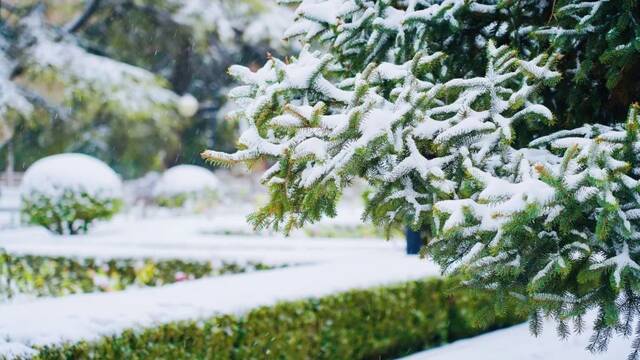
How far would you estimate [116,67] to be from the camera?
15.0 metres

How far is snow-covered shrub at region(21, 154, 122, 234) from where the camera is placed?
12.8 metres

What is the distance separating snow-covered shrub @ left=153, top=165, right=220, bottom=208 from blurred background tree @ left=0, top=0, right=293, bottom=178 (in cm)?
140

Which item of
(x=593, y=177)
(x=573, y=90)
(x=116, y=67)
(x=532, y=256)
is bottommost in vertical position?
(x=532, y=256)

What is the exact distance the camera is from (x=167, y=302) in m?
4.81

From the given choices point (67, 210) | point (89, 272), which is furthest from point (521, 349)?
point (67, 210)

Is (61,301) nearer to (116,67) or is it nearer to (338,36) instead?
(338,36)

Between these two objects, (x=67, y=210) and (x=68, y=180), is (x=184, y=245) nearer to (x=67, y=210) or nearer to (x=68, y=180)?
(x=67, y=210)

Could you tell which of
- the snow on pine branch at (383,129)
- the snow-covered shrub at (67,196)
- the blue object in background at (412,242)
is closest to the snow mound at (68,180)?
the snow-covered shrub at (67,196)

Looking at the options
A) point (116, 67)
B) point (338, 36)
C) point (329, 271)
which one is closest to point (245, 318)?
point (329, 271)

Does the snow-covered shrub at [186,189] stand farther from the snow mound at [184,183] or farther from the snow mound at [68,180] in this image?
the snow mound at [68,180]

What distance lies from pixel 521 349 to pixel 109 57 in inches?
675

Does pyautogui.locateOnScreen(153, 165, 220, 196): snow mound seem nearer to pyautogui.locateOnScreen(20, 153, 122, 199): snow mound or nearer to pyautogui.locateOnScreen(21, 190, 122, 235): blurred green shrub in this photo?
pyautogui.locateOnScreen(20, 153, 122, 199): snow mound

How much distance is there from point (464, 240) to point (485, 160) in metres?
0.37

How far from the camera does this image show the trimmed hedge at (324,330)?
427cm
